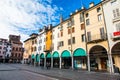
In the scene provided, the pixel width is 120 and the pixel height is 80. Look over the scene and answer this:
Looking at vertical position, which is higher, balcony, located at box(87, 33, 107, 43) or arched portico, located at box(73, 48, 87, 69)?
balcony, located at box(87, 33, 107, 43)

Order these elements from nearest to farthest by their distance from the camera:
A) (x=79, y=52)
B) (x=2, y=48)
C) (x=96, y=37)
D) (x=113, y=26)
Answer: (x=113, y=26) < (x=96, y=37) < (x=79, y=52) < (x=2, y=48)

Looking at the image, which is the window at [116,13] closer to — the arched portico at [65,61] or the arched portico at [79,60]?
the arched portico at [79,60]

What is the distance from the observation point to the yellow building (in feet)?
83.6

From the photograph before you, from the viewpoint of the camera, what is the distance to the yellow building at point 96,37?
2548 cm

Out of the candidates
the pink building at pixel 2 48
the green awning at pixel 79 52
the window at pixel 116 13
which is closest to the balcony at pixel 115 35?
the window at pixel 116 13

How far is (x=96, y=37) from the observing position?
26125 millimetres

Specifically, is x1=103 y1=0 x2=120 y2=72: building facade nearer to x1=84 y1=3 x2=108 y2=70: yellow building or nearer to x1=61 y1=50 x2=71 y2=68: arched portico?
x1=84 y1=3 x2=108 y2=70: yellow building

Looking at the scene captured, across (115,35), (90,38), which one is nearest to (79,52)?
(90,38)

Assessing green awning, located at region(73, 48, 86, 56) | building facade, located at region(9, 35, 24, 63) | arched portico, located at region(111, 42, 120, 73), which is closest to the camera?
arched portico, located at region(111, 42, 120, 73)

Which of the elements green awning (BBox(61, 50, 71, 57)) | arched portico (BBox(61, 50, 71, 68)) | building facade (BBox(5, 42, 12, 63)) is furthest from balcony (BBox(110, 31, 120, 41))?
building facade (BBox(5, 42, 12, 63))

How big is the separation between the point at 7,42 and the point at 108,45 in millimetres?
72636

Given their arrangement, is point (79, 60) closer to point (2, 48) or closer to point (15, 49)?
point (2, 48)

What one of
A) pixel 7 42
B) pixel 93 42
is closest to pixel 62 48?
pixel 93 42

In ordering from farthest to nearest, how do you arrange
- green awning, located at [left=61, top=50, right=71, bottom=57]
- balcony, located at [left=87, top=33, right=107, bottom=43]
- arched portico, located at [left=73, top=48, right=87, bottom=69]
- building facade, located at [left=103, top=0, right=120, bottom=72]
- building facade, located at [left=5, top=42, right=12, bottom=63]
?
Answer: building facade, located at [left=5, top=42, right=12, bottom=63]
green awning, located at [left=61, top=50, right=71, bottom=57]
arched portico, located at [left=73, top=48, right=87, bottom=69]
balcony, located at [left=87, top=33, right=107, bottom=43]
building facade, located at [left=103, top=0, right=120, bottom=72]
